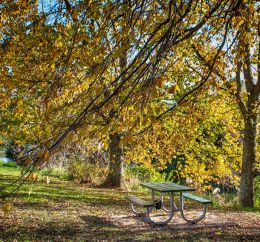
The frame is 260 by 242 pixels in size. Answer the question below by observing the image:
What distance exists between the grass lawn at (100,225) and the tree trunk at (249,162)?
1.55 meters

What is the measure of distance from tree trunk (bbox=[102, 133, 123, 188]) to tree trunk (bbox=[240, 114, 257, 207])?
472 centimetres

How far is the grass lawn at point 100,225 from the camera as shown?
5.94m

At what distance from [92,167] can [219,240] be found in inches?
380

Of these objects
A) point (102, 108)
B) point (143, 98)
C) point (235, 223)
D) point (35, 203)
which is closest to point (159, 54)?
point (143, 98)

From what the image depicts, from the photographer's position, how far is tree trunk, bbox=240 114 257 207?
417 inches

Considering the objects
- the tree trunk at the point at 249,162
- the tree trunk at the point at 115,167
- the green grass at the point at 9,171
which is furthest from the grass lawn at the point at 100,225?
the green grass at the point at 9,171

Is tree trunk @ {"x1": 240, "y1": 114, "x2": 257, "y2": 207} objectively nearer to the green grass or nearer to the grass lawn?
the grass lawn

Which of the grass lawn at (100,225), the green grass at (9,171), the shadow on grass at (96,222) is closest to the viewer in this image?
the grass lawn at (100,225)

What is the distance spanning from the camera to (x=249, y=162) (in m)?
10.6

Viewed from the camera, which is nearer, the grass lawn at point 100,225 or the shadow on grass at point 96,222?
the grass lawn at point 100,225

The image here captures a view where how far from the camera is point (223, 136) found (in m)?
15.2

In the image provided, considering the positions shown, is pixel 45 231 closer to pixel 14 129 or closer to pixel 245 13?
pixel 245 13

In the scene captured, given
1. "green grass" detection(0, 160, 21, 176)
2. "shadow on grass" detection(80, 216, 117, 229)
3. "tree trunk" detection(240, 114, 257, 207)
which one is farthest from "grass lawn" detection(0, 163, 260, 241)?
"green grass" detection(0, 160, 21, 176)

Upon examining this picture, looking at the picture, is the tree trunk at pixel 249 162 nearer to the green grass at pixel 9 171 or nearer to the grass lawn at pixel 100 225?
the grass lawn at pixel 100 225
